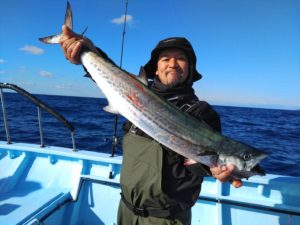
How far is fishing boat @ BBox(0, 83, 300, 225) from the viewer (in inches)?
148

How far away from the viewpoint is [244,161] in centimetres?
235

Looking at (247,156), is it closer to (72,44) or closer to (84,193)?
(72,44)

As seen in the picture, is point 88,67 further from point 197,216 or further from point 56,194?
point 197,216

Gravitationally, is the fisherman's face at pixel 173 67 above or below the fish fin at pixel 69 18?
below

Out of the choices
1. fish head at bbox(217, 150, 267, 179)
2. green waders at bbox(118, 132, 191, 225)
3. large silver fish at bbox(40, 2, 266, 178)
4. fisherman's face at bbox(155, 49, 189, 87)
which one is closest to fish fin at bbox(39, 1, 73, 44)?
large silver fish at bbox(40, 2, 266, 178)

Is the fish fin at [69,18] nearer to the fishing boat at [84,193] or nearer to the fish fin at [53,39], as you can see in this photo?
the fish fin at [53,39]

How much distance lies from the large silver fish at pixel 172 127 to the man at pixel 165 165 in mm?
115

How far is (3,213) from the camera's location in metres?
3.63

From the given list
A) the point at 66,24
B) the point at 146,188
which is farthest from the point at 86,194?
the point at 66,24

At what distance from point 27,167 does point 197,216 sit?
9.78ft

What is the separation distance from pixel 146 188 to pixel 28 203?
2.32 metres

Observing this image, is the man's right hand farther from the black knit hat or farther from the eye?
the eye

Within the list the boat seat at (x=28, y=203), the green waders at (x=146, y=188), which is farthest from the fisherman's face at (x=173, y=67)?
the boat seat at (x=28, y=203)

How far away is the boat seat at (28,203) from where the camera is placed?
354 centimetres
